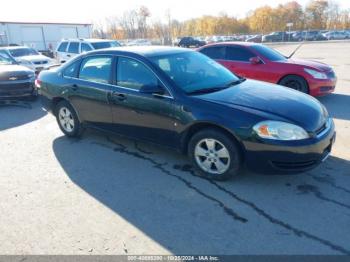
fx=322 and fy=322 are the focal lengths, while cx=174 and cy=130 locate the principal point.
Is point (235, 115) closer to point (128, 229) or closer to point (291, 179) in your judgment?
point (291, 179)

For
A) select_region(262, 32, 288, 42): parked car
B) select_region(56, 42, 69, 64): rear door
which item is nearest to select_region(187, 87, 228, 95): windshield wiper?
select_region(56, 42, 69, 64): rear door

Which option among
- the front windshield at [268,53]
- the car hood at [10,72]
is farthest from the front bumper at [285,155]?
the car hood at [10,72]

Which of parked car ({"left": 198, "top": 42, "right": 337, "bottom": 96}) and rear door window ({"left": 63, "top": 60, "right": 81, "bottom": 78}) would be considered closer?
rear door window ({"left": 63, "top": 60, "right": 81, "bottom": 78})

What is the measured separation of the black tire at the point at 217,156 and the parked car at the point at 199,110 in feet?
0.04

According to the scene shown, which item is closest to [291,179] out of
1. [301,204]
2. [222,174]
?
[301,204]

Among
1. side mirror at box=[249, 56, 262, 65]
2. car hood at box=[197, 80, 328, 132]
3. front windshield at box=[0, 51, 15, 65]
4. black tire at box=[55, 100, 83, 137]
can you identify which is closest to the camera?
car hood at box=[197, 80, 328, 132]

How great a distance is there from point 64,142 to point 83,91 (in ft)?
3.55

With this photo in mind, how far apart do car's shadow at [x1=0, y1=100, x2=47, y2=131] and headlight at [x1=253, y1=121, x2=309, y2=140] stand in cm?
562

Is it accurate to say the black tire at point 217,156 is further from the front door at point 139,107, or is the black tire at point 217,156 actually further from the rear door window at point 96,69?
the rear door window at point 96,69

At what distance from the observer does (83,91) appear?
5.23 m

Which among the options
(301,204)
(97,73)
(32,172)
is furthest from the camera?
(97,73)

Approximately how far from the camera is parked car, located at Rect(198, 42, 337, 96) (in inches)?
315

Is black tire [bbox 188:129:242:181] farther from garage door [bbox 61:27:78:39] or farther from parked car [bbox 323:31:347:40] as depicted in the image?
parked car [bbox 323:31:347:40]

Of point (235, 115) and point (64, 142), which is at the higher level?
point (235, 115)
